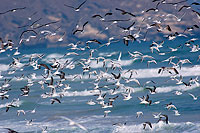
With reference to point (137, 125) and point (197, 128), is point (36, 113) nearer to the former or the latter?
point (137, 125)

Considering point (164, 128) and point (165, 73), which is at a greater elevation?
point (165, 73)

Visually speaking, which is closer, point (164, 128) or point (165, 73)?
point (164, 128)

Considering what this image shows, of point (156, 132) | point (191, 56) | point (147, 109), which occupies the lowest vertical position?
point (156, 132)

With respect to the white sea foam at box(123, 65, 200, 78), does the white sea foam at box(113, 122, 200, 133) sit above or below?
below

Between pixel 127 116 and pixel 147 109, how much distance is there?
2.04 metres

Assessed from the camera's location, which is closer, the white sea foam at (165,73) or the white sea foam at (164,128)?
the white sea foam at (164,128)

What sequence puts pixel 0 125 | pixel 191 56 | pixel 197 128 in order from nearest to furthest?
pixel 197 128 < pixel 0 125 < pixel 191 56

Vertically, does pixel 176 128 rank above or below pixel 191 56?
below

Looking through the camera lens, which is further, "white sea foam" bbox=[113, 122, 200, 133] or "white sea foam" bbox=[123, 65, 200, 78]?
"white sea foam" bbox=[123, 65, 200, 78]

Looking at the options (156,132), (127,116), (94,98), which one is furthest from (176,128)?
(94,98)

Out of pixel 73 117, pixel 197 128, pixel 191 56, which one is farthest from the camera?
pixel 191 56

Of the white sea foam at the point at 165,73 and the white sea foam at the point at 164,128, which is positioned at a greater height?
the white sea foam at the point at 165,73

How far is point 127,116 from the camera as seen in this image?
22422 mm

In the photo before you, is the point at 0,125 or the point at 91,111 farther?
the point at 91,111
